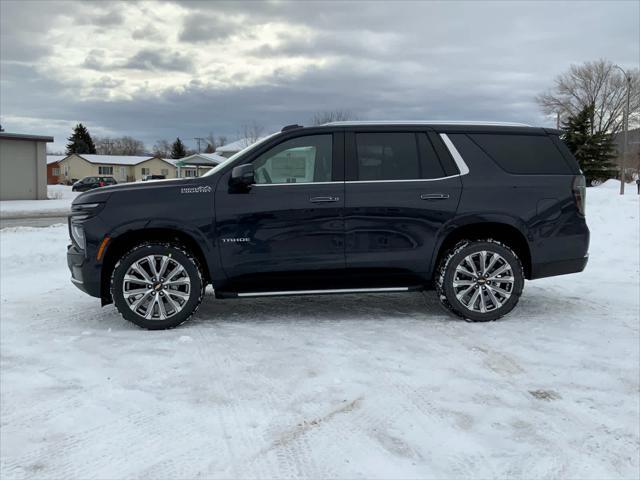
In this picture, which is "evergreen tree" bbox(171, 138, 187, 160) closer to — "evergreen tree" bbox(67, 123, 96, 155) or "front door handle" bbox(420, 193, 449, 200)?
"evergreen tree" bbox(67, 123, 96, 155)

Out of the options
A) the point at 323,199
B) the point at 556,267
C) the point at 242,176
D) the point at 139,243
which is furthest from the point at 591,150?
the point at 139,243

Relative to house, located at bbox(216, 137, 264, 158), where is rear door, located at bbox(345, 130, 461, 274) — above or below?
below

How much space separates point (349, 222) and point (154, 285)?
191cm

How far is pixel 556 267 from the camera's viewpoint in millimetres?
5375

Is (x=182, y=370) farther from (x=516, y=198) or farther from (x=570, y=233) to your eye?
(x=570, y=233)

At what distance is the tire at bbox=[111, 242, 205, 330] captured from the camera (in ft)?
16.1

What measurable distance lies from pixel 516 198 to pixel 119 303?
3.93 meters

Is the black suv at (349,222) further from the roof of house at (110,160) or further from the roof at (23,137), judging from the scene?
the roof of house at (110,160)

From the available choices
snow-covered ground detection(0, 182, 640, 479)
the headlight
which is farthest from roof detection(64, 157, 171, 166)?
snow-covered ground detection(0, 182, 640, 479)

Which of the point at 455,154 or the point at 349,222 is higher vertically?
the point at 455,154

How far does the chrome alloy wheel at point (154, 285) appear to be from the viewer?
493 cm

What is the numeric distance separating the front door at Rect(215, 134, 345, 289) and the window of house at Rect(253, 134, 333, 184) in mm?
10

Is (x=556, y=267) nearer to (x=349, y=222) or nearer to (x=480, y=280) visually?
(x=480, y=280)

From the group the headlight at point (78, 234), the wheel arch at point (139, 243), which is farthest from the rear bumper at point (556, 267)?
the headlight at point (78, 234)
